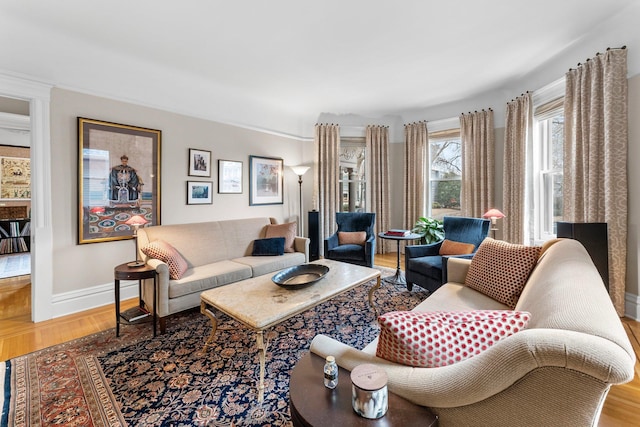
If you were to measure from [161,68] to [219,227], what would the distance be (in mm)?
2099

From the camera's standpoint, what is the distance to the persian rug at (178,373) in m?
1.59

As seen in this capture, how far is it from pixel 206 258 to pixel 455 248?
289 centimetres

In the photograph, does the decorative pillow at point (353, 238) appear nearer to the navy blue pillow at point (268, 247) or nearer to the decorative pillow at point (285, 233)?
the decorative pillow at point (285, 233)

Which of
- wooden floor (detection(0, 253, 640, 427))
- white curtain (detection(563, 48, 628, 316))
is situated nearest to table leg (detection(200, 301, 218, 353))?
wooden floor (detection(0, 253, 640, 427))

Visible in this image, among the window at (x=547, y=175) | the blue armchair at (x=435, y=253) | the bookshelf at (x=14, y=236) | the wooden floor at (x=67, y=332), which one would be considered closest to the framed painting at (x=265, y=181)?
the wooden floor at (x=67, y=332)

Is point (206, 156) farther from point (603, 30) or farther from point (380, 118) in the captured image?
point (603, 30)

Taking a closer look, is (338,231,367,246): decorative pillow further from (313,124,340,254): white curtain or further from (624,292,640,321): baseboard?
(624,292,640,321): baseboard

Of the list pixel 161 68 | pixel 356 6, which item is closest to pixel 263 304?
pixel 356 6

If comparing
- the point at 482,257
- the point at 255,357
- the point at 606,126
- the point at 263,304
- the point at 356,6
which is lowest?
the point at 255,357

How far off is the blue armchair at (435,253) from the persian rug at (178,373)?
79 cm

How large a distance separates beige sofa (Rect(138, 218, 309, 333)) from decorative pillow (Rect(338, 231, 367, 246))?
0.69 meters

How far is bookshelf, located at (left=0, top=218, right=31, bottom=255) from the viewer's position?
5422mm

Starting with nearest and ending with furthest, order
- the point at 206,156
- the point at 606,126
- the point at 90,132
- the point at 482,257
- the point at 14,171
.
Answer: the point at 482,257 → the point at 606,126 → the point at 90,132 → the point at 206,156 → the point at 14,171

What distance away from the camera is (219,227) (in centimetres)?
364
